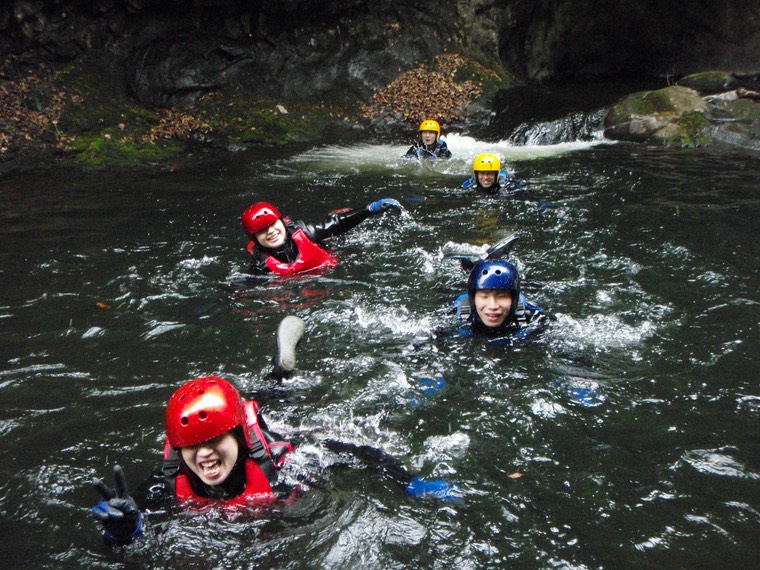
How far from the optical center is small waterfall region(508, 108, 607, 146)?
15883 mm

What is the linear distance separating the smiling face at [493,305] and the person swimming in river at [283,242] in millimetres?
2825

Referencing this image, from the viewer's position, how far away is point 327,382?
545cm

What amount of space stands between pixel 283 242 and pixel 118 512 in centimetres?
482

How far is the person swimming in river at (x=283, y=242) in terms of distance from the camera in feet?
24.6

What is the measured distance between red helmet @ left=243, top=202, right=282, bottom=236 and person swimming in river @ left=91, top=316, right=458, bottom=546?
3610 mm

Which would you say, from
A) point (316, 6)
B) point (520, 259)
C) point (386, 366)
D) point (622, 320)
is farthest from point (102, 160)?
point (622, 320)

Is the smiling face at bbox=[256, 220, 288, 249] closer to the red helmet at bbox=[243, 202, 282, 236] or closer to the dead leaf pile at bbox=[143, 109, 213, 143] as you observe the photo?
the red helmet at bbox=[243, 202, 282, 236]

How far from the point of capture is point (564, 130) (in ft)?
52.6

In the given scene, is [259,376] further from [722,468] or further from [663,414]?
[722,468]

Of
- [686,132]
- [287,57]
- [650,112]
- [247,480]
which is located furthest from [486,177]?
[287,57]

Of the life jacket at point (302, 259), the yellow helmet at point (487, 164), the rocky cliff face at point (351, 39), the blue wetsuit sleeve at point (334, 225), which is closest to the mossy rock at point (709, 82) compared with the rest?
the rocky cliff face at point (351, 39)

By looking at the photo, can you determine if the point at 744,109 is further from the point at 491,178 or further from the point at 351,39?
the point at 351,39

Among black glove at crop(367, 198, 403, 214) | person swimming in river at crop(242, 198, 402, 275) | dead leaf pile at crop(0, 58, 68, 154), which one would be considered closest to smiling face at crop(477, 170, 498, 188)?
black glove at crop(367, 198, 403, 214)

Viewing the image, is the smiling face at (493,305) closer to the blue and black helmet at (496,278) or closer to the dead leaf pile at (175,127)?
the blue and black helmet at (496,278)
